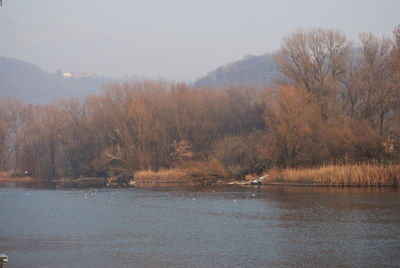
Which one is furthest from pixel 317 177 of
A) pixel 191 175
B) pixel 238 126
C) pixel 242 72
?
pixel 242 72

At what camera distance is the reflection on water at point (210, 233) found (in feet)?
37.7

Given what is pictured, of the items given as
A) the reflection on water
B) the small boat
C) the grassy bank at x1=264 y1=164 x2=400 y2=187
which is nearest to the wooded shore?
the grassy bank at x1=264 y1=164 x2=400 y2=187

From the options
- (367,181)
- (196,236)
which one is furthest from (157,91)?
(196,236)

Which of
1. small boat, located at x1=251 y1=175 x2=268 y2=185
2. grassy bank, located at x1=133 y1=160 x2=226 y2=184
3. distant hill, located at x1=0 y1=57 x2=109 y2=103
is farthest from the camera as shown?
distant hill, located at x1=0 y1=57 x2=109 y2=103

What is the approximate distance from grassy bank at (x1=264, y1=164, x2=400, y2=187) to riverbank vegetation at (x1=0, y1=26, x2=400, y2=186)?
2.9 inches

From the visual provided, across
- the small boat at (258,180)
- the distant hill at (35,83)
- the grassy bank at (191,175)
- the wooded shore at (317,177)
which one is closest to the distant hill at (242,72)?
the distant hill at (35,83)

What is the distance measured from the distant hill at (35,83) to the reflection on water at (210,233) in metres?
98.8

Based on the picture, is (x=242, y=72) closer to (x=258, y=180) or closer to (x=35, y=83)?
(x=35, y=83)

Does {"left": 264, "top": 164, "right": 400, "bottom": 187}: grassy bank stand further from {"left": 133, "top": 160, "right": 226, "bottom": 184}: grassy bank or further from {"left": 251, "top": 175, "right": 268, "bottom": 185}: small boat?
{"left": 133, "top": 160, "right": 226, "bottom": 184}: grassy bank

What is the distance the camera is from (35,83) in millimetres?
142125

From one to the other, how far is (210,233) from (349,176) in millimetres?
17821

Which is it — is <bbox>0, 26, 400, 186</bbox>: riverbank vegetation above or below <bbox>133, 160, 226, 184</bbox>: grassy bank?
above

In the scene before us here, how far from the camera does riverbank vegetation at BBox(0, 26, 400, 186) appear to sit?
36594 millimetres

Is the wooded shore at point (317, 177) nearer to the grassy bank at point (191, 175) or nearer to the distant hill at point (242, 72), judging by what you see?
the grassy bank at point (191, 175)
